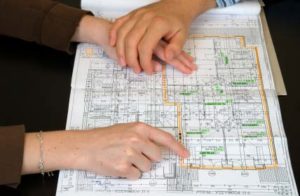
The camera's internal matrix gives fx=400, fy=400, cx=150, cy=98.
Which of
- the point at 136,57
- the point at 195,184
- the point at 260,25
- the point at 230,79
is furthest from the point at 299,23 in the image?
the point at 195,184

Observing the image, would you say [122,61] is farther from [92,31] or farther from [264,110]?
[264,110]

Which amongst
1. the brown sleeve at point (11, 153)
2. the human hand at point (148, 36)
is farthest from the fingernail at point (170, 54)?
the brown sleeve at point (11, 153)

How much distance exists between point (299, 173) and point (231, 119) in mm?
163

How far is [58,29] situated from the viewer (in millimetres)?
937

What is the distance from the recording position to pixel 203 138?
778 millimetres

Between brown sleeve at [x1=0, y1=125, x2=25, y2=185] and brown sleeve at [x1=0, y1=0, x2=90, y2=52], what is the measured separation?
279 mm

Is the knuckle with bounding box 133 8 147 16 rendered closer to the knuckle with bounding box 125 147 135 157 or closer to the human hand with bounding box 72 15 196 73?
the human hand with bounding box 72 15 196 73

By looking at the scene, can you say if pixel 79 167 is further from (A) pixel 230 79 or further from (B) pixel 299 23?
(B) pixel 299 23

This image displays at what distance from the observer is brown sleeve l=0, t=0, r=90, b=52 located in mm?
934

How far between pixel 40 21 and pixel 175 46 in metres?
0.33

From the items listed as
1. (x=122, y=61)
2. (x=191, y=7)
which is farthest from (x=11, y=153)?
(x=191, y=7)

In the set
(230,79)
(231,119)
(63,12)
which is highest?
(63,12)

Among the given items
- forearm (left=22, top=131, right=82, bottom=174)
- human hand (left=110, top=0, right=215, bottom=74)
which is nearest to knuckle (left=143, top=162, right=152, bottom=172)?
forearm (left=22, top=131, right=82, bottom=174)

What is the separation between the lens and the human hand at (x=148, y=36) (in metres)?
0.87
